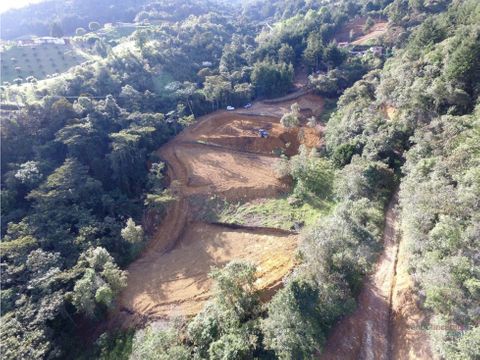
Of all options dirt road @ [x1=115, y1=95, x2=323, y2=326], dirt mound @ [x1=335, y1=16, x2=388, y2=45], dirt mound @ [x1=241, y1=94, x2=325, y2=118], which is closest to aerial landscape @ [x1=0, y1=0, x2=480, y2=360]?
dirt road @ [x1=115, y1=95, x2=323, y2=326]

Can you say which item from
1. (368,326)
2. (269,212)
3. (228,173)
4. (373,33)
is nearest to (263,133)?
(228,173)

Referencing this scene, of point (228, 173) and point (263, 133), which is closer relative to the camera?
point (228, 173)

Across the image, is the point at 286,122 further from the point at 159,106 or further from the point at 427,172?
the point at 427,172

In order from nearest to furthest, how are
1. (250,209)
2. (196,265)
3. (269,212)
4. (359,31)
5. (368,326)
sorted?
(368,326)
(196,265)
(269,212)
(250,209)
(359,31)

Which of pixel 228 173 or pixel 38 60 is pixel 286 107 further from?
pixel 38 60

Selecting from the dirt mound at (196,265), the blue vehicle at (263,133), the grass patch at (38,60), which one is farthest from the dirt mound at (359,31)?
the grass patch at (38,60)

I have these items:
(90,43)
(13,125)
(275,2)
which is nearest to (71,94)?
(13,125)

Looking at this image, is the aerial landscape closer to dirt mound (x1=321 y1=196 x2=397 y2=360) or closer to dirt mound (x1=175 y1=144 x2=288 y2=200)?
dirt mound (x1=321 y1=196 x2=397 y2=360)
